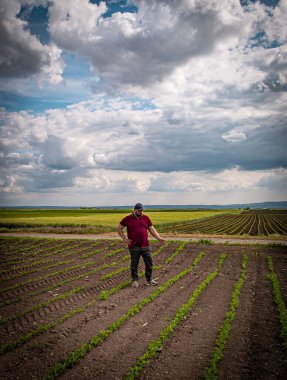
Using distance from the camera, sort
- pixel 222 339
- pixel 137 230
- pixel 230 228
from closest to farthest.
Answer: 1. pixel 222 339
2. pixel 137 230
3. pixel 230 228

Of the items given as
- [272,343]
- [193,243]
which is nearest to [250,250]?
[193,243]

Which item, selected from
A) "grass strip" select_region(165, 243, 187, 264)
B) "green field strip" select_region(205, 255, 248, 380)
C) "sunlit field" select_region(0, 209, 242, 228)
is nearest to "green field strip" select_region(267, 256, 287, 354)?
"green field strip" select_region(205, 255, 248, 380)

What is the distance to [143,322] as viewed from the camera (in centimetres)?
678

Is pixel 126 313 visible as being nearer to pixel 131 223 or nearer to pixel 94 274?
pixel 131 223

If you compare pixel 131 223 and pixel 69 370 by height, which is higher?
pixel 131 223

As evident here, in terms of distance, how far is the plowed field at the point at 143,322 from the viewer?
16.2 feet

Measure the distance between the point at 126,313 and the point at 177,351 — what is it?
7.20 feet

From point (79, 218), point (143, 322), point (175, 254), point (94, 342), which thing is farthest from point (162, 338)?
point (79, 218)

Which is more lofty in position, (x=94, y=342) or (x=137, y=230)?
(x=137, y=230)

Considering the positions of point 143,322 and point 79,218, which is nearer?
point 143,322

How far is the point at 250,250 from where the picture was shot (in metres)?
17.4

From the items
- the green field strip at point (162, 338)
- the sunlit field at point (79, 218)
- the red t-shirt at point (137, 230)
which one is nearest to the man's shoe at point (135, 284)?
the red t-shirt at point (137, 230)

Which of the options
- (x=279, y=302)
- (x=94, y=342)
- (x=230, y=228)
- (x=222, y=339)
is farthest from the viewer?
(x=230, y=228)

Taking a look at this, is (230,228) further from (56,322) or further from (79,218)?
(56,322)
